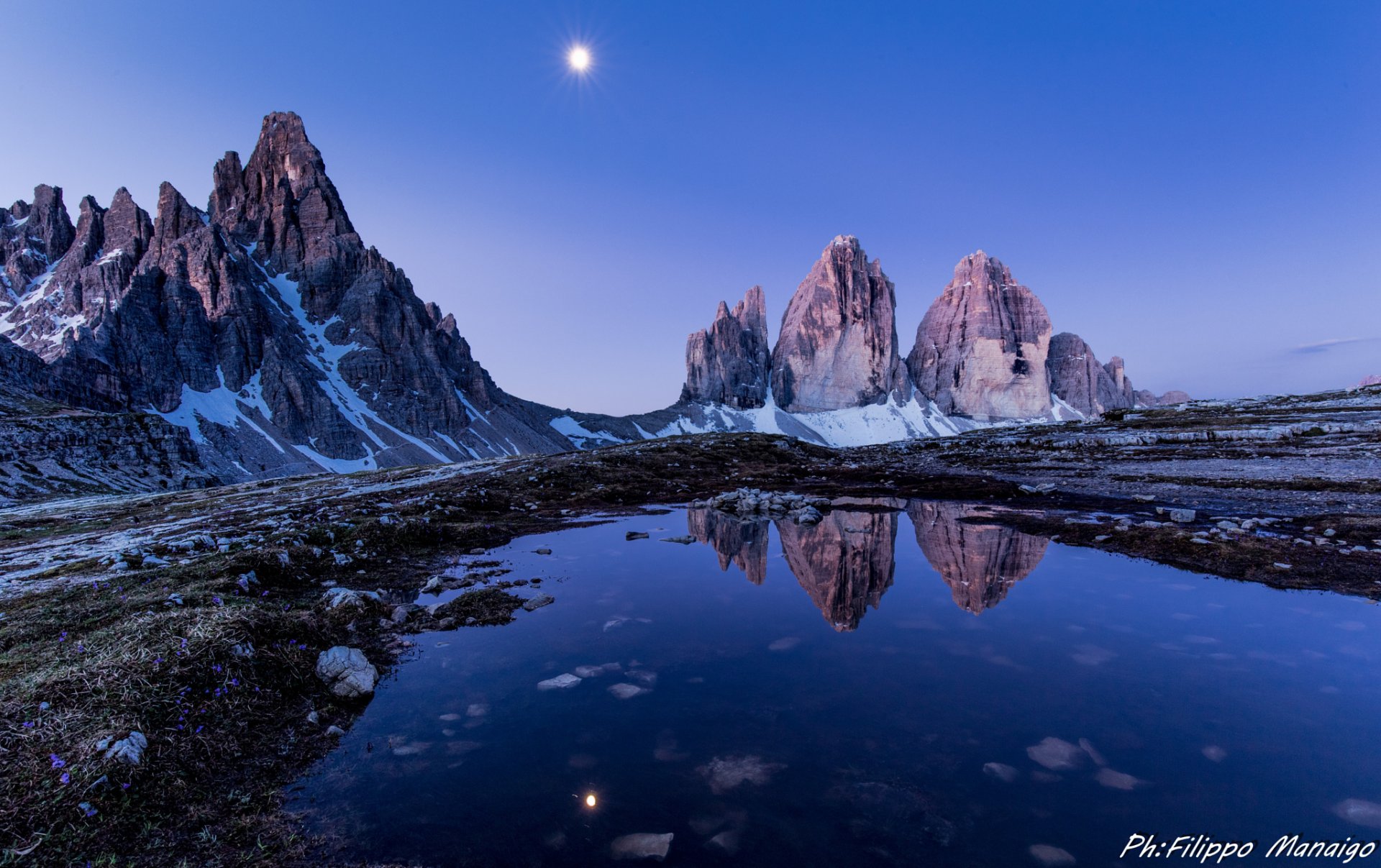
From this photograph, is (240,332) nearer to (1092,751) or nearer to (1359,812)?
(1092,751)

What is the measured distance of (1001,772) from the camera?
558 centimetres

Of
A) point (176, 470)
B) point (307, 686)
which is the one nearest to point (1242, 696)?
point (307, 686)

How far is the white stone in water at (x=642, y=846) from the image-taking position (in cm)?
459

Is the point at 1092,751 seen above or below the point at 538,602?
below

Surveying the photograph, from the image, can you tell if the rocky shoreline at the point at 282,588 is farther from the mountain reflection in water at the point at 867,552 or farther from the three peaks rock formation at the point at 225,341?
the three peaks rock formation at the point at 225,341

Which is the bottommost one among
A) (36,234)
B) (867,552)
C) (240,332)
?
(867,552)

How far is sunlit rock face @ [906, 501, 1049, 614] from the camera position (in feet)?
38.2

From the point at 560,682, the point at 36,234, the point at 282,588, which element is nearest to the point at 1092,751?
the point at 560,682

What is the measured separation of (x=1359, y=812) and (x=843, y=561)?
9.82 metres

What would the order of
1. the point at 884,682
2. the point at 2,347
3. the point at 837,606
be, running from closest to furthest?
the point at 884,682
the point at 837,606
the point at 2,347

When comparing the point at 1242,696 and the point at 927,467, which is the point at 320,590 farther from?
the point at 927,467

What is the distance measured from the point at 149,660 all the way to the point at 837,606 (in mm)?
10532

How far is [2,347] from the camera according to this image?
9681 centimetres

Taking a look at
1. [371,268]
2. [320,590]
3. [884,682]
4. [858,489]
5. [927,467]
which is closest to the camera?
[884,682]
